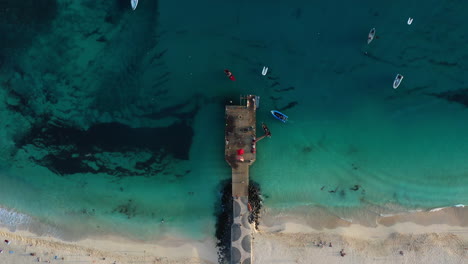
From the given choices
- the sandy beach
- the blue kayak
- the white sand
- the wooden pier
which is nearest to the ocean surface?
the blue kayak

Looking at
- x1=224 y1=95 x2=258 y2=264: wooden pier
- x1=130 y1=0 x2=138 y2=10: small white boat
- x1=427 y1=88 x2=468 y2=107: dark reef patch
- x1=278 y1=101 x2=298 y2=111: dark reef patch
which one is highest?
x1=130 y1=0 x2=138 y2=10: small white boat

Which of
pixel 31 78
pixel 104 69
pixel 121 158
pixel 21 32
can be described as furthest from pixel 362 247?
pixel 21 32

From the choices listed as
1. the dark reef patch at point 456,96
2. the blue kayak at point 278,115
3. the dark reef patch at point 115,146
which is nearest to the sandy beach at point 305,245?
the dark reef patch at point 115,146

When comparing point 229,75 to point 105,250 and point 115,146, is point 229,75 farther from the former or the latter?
point 105,250

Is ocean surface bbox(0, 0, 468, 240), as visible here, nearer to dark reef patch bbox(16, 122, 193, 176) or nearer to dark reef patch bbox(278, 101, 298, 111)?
dark reef patch bbox(16, 122, 193, 176)

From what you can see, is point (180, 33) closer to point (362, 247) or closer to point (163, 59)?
point (163, 59)

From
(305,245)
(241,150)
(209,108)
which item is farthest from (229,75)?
(305,245)
